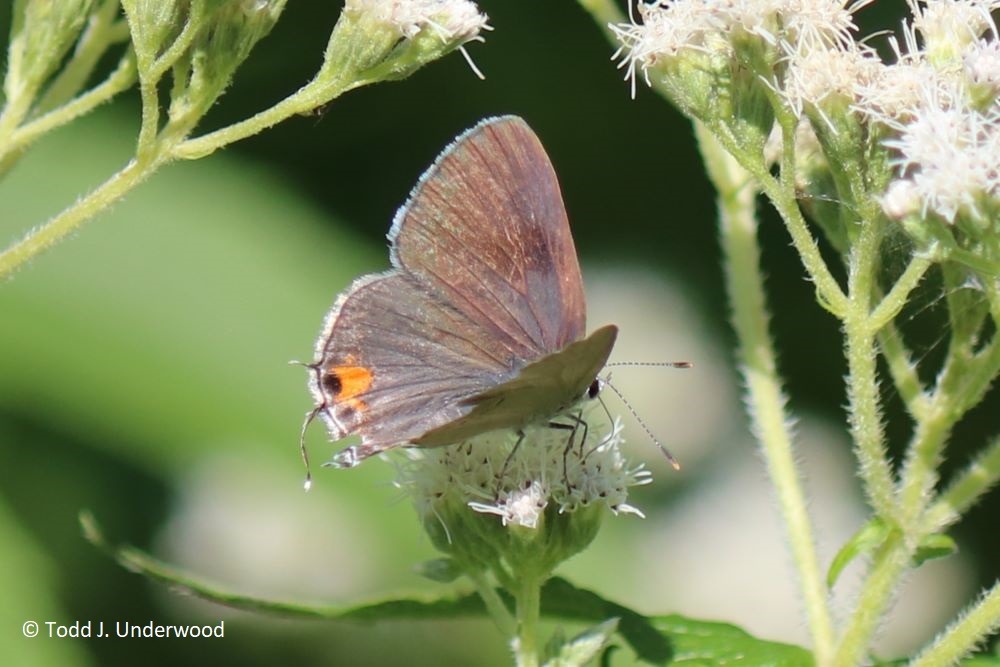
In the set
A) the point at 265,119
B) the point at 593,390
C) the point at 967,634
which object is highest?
the point at 265,119

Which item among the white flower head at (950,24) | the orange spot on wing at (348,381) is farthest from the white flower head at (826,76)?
the orange spot on wing at (348,381)

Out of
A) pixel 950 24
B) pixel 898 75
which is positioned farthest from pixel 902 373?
pixel 950 24

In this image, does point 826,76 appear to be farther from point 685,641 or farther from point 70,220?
point 70,220

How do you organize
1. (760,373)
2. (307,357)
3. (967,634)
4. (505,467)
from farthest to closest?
(307,357)
(760,373)
(505,467)
(967,634)

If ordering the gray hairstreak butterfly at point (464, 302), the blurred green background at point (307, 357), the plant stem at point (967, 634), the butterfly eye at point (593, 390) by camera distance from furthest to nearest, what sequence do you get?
the blurred green background at point (307, 357)
the butterfly eye at point (593, 390)
the gray hairstreak butterfly at point (464, 302)
the plant stem at point (967, 634)

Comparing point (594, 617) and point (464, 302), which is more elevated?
point (464, 302)

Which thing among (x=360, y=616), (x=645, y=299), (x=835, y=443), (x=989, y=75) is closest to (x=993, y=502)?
(x=835, y=443)

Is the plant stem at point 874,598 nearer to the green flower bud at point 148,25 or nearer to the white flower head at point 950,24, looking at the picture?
the white flower head at point 950,24
